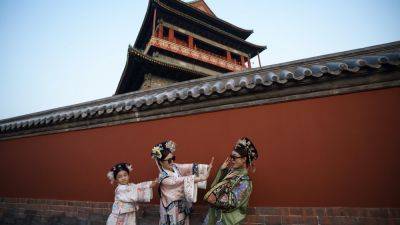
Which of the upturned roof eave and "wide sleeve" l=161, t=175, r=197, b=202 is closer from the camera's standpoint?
"wide sleeve" l=161, t=175, r=197, b=202

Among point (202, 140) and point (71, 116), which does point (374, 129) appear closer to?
point (202, 140)

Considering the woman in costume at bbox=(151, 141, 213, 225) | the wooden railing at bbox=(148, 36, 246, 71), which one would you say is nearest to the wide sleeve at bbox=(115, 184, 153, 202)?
the woman in costume at bbox=(151, 141, 213, 225)

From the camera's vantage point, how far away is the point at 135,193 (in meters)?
3.34

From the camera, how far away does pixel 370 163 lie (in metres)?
3.29

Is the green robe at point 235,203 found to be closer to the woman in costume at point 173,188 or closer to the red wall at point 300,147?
the woman in costume at point 173,188

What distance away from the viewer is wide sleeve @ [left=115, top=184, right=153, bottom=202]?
10.8 ft

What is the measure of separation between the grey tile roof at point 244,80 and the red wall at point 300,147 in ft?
1.32

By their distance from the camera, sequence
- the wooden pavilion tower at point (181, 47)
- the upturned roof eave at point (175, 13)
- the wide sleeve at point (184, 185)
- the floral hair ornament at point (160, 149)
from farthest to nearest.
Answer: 1. the upturned roof eave at point (175, 13)
2. the wooden pavilion tower at point (181, 47)
3. the floral hair ornament at point (160, 149)
4. the wide sleeve at point (184, 185)

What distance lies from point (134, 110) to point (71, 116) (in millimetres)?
1630

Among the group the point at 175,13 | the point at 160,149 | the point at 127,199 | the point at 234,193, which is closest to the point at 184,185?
the point at 160,149

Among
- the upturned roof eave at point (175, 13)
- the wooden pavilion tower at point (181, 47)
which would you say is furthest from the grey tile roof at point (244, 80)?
the upturned roof eave at point (175, 13)

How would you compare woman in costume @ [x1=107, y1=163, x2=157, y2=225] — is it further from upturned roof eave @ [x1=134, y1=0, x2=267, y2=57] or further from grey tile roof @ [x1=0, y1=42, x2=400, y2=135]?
upturned roof eave @ [x1=134, y1=0, x2=267, y2=57]

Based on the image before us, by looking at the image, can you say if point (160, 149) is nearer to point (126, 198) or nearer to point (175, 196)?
point (175, 196)

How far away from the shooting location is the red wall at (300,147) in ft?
10.8
